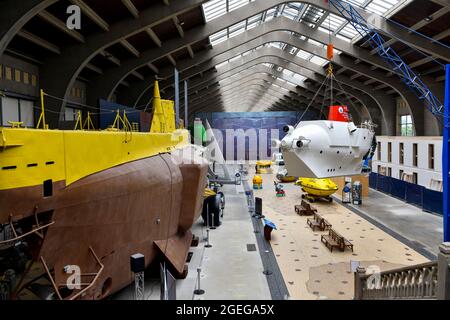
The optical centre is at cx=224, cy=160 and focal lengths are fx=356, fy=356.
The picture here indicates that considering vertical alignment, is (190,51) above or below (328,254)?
above

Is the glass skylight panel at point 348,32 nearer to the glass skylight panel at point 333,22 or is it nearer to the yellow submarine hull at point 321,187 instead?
the glass skylight panel at point 333,22

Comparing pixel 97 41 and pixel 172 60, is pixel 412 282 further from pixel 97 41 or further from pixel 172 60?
pixel 172 60

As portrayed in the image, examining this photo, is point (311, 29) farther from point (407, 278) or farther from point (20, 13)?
point (407, 278)

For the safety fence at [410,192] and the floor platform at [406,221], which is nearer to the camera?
the floor platform at [406,221]

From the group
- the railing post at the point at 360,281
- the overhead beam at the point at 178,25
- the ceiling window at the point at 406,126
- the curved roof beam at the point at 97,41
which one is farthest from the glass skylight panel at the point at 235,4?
the ceiling window at the point at 406,126

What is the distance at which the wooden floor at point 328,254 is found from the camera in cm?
1140

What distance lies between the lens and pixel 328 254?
47.5 feet

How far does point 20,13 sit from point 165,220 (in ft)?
28.5

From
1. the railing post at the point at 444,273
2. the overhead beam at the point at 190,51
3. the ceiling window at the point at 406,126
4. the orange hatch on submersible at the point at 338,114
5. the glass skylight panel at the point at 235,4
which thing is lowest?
the railing post at the point at 444,273

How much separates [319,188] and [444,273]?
1804cm

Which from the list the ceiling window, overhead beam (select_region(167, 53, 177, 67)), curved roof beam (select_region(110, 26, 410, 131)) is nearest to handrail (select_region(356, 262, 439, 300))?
overhead beam (select_region(167, 53, 177, 67))

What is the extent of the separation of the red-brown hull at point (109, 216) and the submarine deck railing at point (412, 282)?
18.7ft

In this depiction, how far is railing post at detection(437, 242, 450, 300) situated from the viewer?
20.6 feet

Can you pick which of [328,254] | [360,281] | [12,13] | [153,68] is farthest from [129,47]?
[360,281]
